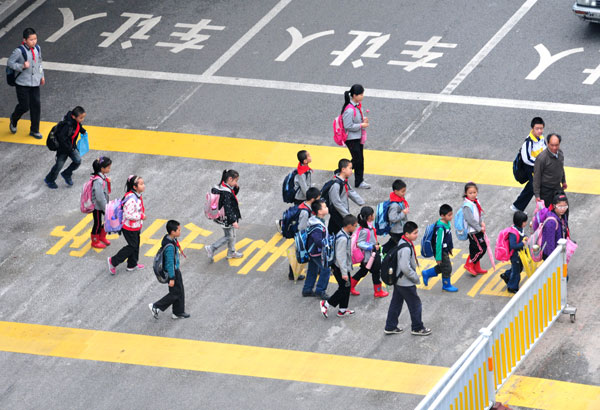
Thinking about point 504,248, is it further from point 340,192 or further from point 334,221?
point 334,221

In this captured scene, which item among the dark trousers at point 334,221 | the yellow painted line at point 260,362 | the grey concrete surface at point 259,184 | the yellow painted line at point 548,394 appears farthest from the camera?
the dark trousers at point 334,221

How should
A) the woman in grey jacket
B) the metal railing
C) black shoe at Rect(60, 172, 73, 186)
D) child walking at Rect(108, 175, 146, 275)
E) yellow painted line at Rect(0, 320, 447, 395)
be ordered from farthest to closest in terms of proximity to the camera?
black shoe at Rect(60, 172, 73, 186), the woman in grey jacket, child walking at Rect(108, 175, 146, 275), yellow painted line at Rect(0, 320, 447, 395), the metal railing

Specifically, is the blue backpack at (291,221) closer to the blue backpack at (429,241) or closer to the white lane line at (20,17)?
the blue backpack at (429,241)

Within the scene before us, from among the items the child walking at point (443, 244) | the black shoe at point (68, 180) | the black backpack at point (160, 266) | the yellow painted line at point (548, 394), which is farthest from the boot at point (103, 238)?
the yellow painted line at point (548, 394)

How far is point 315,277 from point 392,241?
1.22 meters

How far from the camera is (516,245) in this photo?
15.5m

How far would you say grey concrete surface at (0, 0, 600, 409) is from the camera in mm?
14719

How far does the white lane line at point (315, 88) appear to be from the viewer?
20.5 m

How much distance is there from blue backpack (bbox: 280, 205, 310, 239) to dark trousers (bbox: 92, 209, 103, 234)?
2.61 m

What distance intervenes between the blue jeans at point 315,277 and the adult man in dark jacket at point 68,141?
4695 millimetres

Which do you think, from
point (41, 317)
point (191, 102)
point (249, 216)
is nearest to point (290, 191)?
point (249, 216)

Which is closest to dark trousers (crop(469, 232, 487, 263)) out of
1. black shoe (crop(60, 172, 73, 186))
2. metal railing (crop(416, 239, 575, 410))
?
metal railing (crop(416, 239, 575, 410))

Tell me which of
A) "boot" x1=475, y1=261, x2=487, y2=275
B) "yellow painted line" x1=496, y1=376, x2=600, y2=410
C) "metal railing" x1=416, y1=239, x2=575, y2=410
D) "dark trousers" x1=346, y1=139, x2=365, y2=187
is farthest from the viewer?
"dark trousers" x1=346, y1=139, x2=365, y2=187

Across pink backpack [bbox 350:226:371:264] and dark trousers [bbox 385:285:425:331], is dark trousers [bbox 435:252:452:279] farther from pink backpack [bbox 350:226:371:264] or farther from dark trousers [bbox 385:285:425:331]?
pink backpack [bbox 350:226:371:264]
